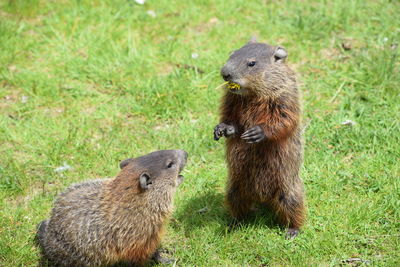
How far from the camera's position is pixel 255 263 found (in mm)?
4477

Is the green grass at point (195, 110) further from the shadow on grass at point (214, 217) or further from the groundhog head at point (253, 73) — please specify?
the groundhog head at point (253, 73)

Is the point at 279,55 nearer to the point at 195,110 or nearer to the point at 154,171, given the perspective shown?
the point at 154,171

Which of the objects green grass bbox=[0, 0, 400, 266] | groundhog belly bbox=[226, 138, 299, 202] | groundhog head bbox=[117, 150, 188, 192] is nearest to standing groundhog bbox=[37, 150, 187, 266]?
groundhog head bbox=[117, 150, 188, 192]

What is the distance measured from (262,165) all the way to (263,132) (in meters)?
0.38

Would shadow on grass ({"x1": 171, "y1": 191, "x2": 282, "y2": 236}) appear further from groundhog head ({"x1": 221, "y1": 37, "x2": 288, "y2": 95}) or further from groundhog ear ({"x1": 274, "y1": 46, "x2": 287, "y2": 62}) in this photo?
groundhog ear ({"x1": 274, "y1": 46, "x2": 287, "y2": 62})

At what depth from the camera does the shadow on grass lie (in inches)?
191

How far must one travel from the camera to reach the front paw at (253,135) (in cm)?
425

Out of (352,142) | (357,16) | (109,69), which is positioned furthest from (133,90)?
(357,16)

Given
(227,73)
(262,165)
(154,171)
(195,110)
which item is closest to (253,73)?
(227,73)

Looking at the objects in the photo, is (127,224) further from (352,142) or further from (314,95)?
(314,95)

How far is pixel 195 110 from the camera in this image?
6.44m

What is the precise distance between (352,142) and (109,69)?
329 centimetres

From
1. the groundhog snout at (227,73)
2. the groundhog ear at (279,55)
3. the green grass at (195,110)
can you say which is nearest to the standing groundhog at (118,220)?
the green grass at (195,110)

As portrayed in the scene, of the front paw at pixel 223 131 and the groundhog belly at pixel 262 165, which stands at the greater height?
→ the front paw at pixel 223 131
